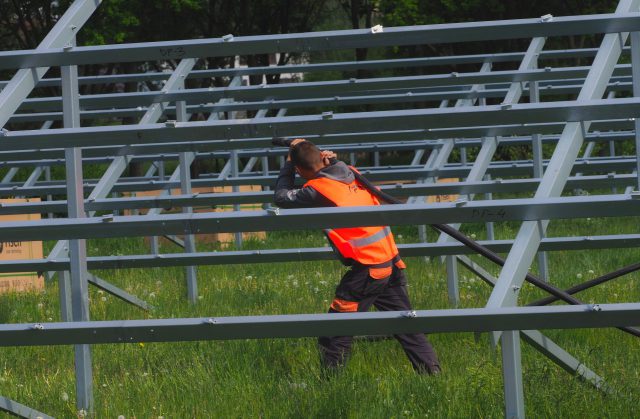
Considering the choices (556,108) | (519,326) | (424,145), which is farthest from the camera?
(424,145)

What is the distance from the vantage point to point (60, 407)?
199 inches

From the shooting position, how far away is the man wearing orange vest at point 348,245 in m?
5.77

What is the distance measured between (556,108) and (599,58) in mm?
743

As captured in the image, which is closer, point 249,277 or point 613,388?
point 613,388

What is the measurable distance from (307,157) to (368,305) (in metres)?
0.86

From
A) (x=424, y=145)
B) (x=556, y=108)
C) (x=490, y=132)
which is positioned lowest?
(x=424, y=145)

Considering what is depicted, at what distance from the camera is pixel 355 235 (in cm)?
586

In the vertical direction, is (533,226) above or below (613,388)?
above

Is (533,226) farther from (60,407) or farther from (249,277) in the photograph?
(249,277)

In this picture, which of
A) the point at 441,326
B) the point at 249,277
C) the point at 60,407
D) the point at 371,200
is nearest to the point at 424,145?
the point at 249,277

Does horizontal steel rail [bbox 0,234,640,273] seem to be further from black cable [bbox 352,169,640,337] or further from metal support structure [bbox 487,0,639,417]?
metal support structure [bbox 487,0,639,417]

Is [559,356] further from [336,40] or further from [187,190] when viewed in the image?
[187,190]

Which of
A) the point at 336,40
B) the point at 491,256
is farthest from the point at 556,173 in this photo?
the point at 491,256

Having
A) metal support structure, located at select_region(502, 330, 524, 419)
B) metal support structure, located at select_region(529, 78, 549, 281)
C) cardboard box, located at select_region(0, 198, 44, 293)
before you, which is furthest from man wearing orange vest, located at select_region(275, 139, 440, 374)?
cardboard box, located at select_region(0, 198, 44, 293)
